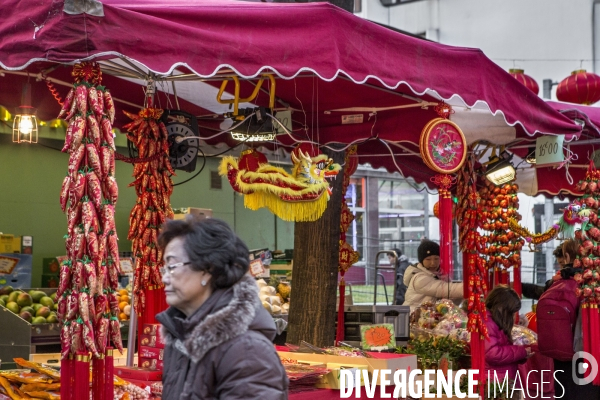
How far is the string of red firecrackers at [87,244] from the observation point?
3.63 metres

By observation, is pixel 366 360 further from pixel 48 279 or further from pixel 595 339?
pixel 48 279

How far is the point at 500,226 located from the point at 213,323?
270 inches

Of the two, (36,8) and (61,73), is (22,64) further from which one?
(61,73)

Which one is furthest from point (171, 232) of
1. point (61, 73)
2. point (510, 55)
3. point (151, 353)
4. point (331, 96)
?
point (510, 55)

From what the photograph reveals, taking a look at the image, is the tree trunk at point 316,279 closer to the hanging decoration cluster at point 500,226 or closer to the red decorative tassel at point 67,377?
the hanging decoration cluster at point 500,226

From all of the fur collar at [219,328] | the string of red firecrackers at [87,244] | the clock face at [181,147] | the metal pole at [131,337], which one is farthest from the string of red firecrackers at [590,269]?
the fur collar at [219,328]

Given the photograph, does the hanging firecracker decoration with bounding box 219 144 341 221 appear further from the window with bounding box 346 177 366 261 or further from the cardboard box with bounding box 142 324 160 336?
the window with bounding box 346 177 366 261

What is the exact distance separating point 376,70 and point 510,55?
16.7 meters

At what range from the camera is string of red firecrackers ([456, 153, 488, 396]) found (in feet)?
19.5

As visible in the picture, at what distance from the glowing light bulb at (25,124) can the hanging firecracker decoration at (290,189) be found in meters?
1.41

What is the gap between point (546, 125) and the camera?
6.02 m

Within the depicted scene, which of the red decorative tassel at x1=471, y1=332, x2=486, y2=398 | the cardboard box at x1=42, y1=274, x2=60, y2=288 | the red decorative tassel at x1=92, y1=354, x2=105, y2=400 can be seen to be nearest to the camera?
the red decorative tassel at x1=92, y1=354, x2=105, y2=400

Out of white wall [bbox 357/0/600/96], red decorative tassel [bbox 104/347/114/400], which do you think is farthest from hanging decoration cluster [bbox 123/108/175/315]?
white wall [bbox 357/0/600/96]

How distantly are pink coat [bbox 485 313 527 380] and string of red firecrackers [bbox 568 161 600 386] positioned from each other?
2.24 feet
